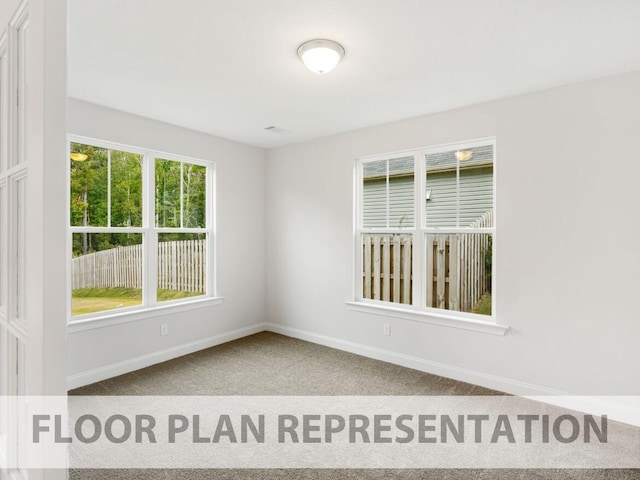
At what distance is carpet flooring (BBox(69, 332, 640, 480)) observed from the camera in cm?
212

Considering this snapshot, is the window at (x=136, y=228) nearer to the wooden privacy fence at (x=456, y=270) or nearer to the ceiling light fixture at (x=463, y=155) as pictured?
the wooden privacy fence at (x=456, y=270)

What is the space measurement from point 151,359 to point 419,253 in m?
3.05

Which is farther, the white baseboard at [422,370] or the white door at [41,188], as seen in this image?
the white baseboard at [422,370]

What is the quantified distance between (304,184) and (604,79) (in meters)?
3.11

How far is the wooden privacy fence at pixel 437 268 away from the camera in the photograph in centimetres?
355

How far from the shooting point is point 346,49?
7.84ft

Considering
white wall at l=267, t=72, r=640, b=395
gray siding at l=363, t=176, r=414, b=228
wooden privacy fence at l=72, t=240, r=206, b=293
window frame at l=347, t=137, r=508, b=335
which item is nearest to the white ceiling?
white wall at l=267, t=72, r=640, b=395

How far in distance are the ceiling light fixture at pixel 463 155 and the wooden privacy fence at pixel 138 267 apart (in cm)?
307

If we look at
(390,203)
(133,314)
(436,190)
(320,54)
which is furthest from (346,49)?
(133,314)

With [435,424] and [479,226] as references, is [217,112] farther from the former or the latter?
[435,424]

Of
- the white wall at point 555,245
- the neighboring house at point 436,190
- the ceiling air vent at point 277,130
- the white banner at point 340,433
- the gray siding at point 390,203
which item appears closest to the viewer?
the white banner at point 340,433

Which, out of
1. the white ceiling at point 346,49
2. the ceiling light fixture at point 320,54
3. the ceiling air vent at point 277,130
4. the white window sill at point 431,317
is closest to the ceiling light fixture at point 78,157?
the white ceiling at point 346,49

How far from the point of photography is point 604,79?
2.78m

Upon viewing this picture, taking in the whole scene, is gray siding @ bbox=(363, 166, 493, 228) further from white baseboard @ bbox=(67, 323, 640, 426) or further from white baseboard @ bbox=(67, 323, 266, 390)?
white baseboard @ bbox=(67, 323, 266, 390)
